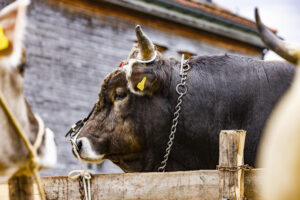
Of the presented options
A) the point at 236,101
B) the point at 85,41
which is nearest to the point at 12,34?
the point at 236,101

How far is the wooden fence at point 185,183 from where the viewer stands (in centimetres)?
254

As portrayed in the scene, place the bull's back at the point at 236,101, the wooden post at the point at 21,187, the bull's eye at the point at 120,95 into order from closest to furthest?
the wooden post at the point at 21,187, the bull's back at the point at 236,101, the bull's eye at the point at 120,95

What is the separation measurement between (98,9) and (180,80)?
7.64 m

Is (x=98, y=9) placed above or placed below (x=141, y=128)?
above

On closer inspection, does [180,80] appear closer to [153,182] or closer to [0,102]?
[153,182]

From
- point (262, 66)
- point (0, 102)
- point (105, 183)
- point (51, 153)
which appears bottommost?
point (105, 183)

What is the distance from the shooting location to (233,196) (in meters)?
2.49

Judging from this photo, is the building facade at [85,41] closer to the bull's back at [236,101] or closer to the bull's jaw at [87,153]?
the bull's jaw at [87,153]

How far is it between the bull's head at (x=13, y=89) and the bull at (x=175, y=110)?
4.40 feet

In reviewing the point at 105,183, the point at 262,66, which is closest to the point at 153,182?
the point at 105,183

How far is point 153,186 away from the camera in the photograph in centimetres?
278

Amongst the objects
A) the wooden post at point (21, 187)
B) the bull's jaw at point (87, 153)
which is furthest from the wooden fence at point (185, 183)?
the bull's jaw at point (87, 153)

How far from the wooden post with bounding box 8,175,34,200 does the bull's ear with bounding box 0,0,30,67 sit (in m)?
0.64

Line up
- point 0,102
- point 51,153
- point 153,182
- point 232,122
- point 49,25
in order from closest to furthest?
point 0,102, point 51,153, point 153,182, point 232,122, point 49,25
